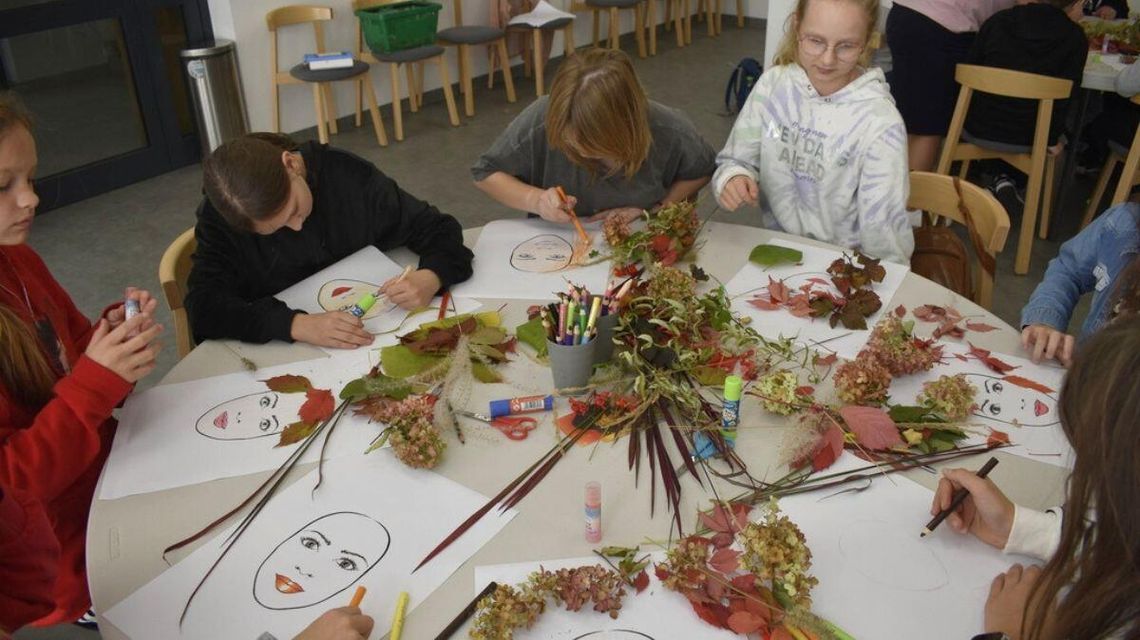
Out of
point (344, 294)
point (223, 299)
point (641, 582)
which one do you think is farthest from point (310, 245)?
point (641, 582)

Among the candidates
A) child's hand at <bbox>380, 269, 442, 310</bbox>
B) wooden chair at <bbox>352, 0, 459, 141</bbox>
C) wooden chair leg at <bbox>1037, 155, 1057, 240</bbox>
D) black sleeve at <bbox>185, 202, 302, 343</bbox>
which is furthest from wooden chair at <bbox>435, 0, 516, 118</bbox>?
child's hand at <bbox>380, 269, 442, 310</bbox>

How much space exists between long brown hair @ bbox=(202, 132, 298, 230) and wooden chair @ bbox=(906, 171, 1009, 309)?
145 centimetres

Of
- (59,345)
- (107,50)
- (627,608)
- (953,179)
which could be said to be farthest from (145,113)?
(627,608)

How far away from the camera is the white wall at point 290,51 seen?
4680mm

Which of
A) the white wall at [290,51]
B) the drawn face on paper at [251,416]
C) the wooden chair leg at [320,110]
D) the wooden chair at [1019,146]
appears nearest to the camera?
the drawn face on paper at [251,416]

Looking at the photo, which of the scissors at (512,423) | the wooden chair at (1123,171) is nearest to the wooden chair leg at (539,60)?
the wooden chair at (1123,171)

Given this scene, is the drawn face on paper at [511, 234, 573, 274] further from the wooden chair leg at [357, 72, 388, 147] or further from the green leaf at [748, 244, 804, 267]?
the wooden chair leg at [357, 72, 388, 147]

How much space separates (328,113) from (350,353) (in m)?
4.00

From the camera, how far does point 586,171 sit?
7.01 feet

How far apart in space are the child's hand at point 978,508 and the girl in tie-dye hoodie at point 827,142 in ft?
3.00

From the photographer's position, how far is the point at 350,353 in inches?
62.7

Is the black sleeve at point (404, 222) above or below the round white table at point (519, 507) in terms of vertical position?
above

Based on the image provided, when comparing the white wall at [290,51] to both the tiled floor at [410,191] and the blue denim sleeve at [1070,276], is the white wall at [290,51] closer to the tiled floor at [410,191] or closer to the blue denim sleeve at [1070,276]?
the tiled floor at [410,191]

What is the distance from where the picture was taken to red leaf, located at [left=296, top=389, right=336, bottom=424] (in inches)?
55.6
